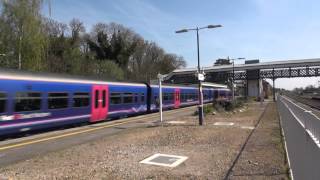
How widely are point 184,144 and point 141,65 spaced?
9451cm

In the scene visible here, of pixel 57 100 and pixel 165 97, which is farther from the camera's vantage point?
pixel 165 97

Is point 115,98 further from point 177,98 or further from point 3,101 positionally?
point 177,98

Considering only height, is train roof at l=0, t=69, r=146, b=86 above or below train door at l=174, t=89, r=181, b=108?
above

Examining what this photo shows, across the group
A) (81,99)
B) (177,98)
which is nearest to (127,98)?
(81,99)

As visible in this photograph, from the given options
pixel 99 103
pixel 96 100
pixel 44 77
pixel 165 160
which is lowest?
pixel 165 160

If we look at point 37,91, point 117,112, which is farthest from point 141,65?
point 37,91

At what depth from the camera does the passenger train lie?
18.1m

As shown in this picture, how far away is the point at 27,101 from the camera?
1931 cm

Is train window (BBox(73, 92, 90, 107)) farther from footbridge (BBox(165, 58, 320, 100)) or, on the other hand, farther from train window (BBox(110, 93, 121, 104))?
footbridge (BBox(165, 58, 320, 100))

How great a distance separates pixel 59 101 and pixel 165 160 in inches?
433

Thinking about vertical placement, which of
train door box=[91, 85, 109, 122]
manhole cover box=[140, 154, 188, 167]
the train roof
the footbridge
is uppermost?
the footbridge

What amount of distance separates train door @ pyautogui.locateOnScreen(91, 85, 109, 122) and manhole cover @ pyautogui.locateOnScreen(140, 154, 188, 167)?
13.2 meters

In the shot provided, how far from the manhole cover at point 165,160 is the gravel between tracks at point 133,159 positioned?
0.78ft

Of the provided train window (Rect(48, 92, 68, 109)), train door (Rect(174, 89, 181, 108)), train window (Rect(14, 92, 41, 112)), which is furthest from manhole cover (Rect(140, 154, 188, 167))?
train door (Rect(174, 89, 181, 108))
